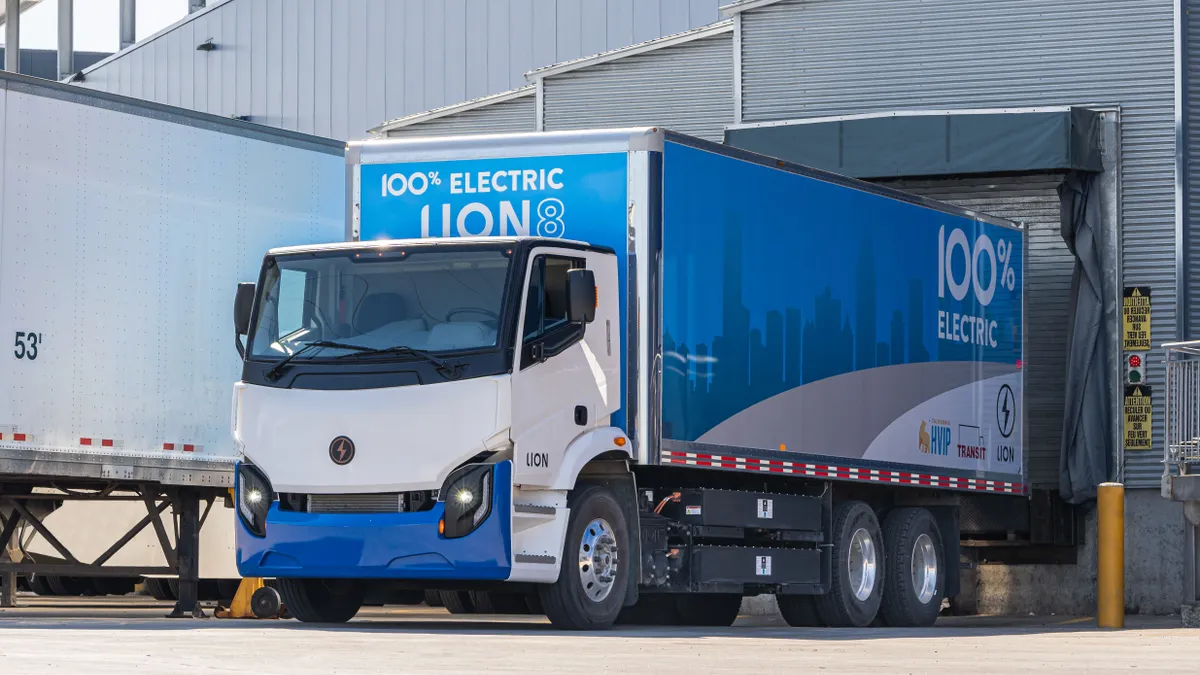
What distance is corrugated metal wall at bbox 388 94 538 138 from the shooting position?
27.9 m

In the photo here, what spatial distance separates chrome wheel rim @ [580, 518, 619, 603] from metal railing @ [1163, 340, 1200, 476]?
22.7 feet

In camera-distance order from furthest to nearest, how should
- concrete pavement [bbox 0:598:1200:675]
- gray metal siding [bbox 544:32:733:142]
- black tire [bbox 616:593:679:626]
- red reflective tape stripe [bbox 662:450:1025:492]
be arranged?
gray metal siding [bbox 544:32:733:142] → black tire [bbox 616:593:679:626] → red reflective tape stripe [bbox 662:450:1025:492] → concrete pavement [bbox 0:598:1200:675]

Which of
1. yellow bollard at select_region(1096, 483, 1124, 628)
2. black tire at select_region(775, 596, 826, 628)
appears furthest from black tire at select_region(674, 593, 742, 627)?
yellow bollard at select_region(1096, 483, 1124, 628)

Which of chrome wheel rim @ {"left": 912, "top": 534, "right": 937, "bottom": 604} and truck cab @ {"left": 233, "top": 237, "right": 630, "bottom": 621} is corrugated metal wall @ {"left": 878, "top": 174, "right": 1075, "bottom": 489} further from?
truck cab @ {"left": 233, "top": 237, "right": 630, "bottom": 621}

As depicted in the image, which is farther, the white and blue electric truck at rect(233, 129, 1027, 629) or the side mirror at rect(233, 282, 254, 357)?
the side mirror at rect(233, 282, 254, 357)

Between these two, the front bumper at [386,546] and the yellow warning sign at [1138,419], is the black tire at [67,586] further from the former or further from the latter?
the yellow warning sign at [1138,419]

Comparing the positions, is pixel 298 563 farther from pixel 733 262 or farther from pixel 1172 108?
pixel 1172 108

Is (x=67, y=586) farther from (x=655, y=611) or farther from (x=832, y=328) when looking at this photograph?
(x=832, y=328)

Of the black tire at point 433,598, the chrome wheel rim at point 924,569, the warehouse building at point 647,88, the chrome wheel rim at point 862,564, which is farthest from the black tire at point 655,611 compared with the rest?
the warehouse building at point 647,88

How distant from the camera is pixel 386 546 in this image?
46.7ft

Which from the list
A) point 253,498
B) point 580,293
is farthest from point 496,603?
point 580,293

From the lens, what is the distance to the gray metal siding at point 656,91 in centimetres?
2606

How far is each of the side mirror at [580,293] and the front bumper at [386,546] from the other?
1.17m

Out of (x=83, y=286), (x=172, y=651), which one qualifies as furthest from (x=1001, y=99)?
(x=172, y=651)
